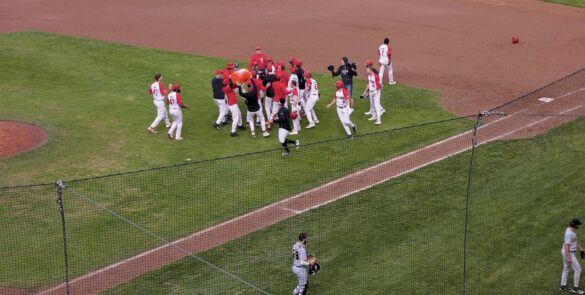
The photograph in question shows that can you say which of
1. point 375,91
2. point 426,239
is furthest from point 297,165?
point 426,239

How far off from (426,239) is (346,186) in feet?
10.0

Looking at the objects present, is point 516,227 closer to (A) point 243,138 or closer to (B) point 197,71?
(A) point 243,138

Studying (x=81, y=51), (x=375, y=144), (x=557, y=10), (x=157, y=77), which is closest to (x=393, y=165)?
(x=375, y=144)

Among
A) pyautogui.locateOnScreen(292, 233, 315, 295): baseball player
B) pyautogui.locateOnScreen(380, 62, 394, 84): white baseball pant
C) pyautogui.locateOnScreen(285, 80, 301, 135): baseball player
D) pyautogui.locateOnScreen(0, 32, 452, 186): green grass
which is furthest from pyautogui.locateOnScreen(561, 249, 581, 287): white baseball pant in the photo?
pyautogui.locateOnScreen(380, 62, 394, 84): white baseball pant

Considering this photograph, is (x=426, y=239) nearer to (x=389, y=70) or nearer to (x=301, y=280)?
(x=301, y=280)

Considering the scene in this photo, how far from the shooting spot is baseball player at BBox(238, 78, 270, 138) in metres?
25.1

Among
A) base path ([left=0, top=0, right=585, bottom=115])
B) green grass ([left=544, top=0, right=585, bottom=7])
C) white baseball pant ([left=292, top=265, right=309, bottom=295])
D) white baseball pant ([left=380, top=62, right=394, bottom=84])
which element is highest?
green grass ([left=544, top=0, right=585, bottom=7])

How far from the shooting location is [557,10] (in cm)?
3744

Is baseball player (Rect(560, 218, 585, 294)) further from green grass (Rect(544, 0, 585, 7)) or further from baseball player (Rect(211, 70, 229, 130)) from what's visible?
green grass (Rect(544, 0, 585, 7))

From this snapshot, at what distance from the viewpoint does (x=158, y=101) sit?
2542 cm

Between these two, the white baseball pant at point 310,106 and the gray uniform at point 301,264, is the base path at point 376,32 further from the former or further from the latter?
the gray uniform at point 301,264

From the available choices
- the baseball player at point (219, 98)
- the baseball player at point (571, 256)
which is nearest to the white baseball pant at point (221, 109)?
the baseball player at point (219, 98)

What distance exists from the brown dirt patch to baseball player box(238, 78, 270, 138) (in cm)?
539

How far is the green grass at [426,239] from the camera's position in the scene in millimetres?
18281
